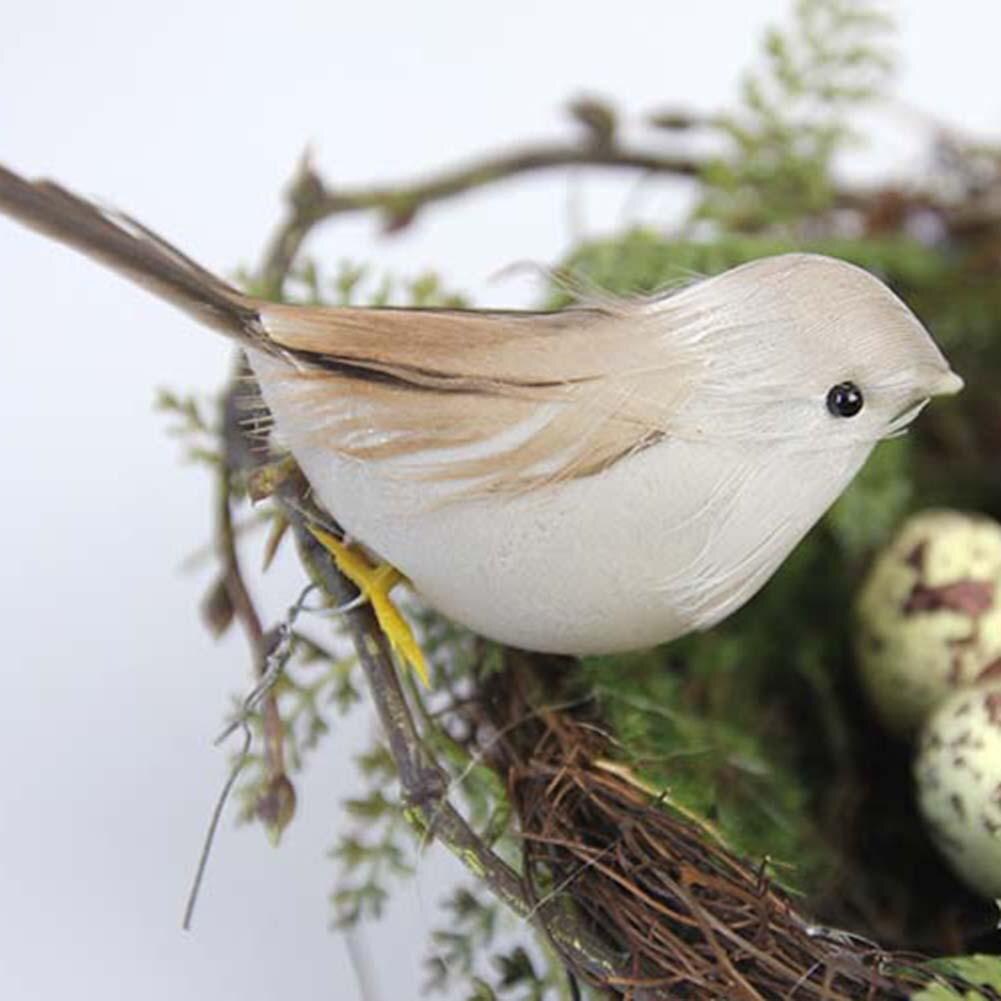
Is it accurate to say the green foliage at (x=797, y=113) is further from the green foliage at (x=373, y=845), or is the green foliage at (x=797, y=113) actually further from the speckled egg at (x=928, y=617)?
the green foliage at (x=373, y=845)

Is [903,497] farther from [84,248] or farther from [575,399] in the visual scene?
[84,248]

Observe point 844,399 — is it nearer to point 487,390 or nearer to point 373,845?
point 487,390

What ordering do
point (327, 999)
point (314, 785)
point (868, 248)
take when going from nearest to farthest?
point (327, 999) < point (314, 785) < point (868, 248)

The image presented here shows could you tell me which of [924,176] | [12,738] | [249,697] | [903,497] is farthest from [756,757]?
[924,176]

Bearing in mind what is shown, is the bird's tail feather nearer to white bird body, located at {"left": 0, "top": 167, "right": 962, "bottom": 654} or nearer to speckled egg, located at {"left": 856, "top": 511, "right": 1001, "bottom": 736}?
white bird body, located at {"left": 0, "top": 167, "right": 962, "bottom": 654}

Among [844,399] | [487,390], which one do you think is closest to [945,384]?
[844,399]

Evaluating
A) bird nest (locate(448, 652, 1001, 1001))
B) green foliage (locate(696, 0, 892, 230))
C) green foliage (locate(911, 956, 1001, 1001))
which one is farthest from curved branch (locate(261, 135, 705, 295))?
green foliage (locate(911, 956, 1001, 1001))

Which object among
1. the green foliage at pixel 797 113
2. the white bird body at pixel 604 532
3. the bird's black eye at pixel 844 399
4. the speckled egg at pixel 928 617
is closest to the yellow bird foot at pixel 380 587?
the white bird body at pixel 604 532
